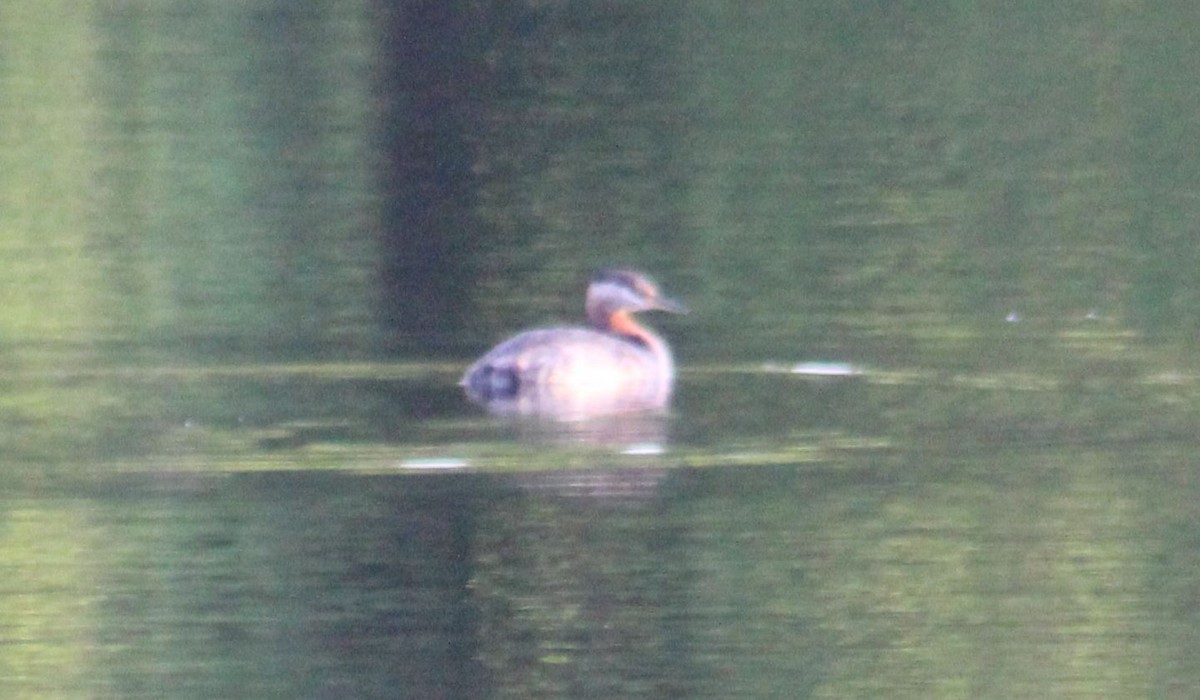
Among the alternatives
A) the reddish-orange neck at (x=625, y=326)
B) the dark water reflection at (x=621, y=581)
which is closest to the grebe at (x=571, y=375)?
the reddish-orange neck at (x=625, y=326)

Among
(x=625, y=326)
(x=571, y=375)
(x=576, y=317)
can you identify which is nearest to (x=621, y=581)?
(x=571, y=375)

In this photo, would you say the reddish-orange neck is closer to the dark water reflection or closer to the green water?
the green water

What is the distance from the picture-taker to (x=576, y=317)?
13.9 meters

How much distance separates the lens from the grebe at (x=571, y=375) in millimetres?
10789

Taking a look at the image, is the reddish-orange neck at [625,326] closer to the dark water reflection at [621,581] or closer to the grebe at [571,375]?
the grebe at [571,375]

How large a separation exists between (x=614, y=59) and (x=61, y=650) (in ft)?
41.5

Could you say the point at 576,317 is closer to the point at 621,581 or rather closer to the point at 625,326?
the point at 625,326

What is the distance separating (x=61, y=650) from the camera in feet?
24.0

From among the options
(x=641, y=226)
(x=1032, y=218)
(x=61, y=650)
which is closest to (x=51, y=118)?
(x=641, y=226)

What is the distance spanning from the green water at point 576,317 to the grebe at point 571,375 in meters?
0.18

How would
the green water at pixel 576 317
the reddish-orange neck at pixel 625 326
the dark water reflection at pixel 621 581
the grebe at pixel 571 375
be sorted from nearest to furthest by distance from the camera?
the dark water reflection at pixel 621 581 → the green water at pixel 576 317 → the grebe at pixel 571 375 → the reddish-orange neck at pixel 625 326

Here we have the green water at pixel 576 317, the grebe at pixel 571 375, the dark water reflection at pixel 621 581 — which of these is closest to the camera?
the dark water reflection at pixel 621 581

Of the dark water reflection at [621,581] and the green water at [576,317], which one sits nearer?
the dark water reflection at [621,581]

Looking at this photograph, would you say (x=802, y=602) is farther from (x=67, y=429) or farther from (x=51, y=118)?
(x=51, y=118)
